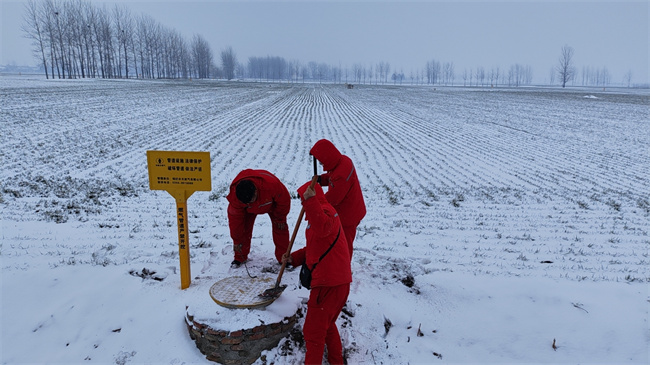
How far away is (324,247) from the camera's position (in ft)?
10.8

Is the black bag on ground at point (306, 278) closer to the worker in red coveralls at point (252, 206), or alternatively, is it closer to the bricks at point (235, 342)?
the bricks at point (235, 342)

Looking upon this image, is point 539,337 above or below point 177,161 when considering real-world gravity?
below

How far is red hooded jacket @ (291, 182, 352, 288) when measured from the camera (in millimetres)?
3232

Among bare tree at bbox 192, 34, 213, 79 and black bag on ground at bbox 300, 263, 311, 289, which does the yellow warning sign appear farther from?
bare tree at bbox 192, 34, 213, 79

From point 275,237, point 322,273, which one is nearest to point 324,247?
point 322,273

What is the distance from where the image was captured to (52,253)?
16.9 ft

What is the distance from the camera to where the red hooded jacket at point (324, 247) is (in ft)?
10.6

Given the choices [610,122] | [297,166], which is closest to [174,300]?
[297,166]

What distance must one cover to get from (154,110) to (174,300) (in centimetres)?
2197

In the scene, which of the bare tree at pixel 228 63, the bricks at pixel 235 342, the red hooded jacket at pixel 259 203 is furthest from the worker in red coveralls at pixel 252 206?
the bare tree at pixel 228 63

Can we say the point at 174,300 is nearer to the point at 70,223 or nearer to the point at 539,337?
the point at 70,223

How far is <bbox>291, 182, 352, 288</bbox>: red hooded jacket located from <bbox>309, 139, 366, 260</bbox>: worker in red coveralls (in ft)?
2.64

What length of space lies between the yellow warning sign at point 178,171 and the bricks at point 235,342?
139 centimetres

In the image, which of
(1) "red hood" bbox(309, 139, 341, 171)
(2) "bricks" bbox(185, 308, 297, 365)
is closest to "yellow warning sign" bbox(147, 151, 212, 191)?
(1) "red hood" bbox(309, 139, 341, 171)
